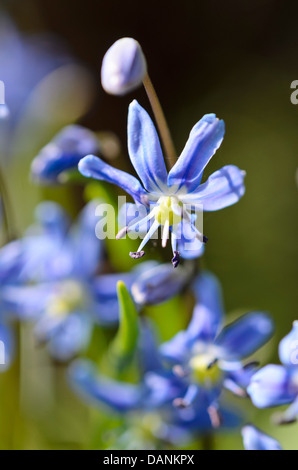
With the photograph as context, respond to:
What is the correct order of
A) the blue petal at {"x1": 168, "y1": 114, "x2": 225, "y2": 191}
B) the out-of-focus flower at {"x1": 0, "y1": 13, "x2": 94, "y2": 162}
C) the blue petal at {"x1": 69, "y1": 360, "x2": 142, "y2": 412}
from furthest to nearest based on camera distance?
the out-of-focus flower at {"x1": 0, "y1": 13, "x2": 94, "y2": 162}, the blue petal at {"x1": 69, "y1": 360, "x2": 142, "y2": 412}, the blue petal at {"x1": 168, "y1": 114, "x2": 225, "y2": 191}

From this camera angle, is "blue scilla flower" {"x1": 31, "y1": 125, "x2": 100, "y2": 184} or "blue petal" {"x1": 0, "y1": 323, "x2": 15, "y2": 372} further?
"blue petal" {"x1": 0, "y1": 323, "x2": 15, "y2": 372}

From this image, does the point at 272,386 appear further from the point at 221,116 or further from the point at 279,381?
the point at 221,116

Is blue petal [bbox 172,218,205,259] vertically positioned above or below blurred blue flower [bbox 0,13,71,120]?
below

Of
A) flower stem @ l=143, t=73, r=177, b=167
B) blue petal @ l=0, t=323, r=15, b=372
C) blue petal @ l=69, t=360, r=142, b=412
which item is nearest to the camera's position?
flower stem @ l=143, t=73, r=177, b=167

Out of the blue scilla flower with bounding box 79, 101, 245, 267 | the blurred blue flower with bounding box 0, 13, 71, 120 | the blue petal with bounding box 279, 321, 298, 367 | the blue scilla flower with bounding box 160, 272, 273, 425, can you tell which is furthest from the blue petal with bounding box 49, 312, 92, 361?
the blurred blue flower with bounding box 0, 13, 71, 120

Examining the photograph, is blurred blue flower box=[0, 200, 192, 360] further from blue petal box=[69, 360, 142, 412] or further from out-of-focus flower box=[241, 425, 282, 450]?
out-of-focus flower box=[241, 425, 282, 450]
